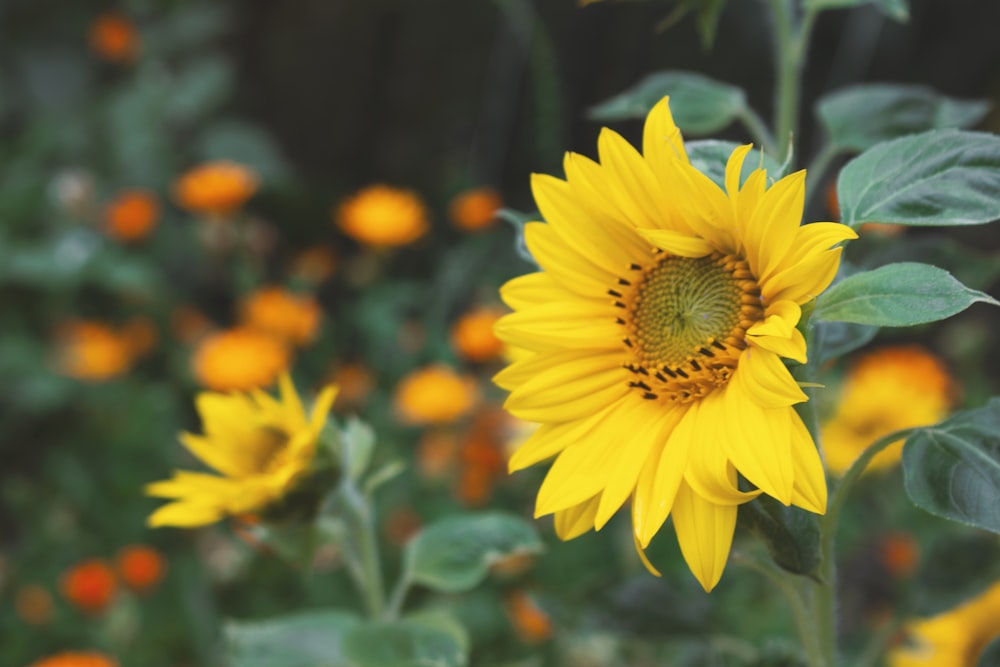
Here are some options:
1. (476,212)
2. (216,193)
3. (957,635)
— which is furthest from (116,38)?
(957,635)

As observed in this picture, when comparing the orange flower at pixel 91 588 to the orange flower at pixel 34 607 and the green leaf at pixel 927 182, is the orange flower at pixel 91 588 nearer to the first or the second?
the orange flower at pixel 34 607

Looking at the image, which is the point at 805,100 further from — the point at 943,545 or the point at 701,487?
the point at 701,487

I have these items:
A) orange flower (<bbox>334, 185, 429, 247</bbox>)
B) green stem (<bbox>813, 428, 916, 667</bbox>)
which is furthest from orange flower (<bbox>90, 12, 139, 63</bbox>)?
green stem (<bbox>813, 428, 916, 667</bbox>)

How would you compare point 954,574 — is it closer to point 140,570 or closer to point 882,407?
point 882,407

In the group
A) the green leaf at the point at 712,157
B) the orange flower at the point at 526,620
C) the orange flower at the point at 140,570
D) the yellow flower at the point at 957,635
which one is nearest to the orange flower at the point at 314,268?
the orange flower at the point at 140,570

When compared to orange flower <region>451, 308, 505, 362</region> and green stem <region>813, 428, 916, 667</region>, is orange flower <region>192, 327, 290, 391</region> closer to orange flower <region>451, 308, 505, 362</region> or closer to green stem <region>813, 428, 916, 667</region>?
orange flower <region>451, 308, 505, 362</region>
